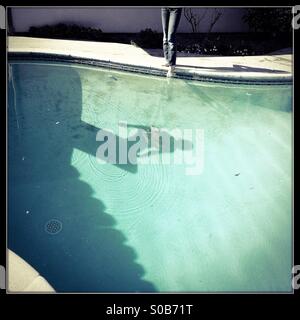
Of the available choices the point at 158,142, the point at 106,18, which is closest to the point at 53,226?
the point at 158,142

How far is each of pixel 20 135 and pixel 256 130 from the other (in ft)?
15.4

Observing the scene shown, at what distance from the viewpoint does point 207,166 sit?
566 centimetres

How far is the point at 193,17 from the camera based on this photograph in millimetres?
10664

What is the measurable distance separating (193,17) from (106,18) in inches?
113

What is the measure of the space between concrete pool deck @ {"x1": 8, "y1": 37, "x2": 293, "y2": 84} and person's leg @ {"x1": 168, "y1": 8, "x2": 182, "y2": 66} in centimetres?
37

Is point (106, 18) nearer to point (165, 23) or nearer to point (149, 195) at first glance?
point (165, 23)

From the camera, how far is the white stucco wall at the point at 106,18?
A: 33.6 ft

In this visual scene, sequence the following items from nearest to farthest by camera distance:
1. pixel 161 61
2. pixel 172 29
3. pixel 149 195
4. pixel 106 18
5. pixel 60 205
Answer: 1. pixel 60 205
2. pixel 149 195
3. pixel 172 29
4. pixel 161 61
5. pixel 106 18

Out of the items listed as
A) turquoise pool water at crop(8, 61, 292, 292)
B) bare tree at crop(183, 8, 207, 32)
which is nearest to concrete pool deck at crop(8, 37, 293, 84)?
turquoise pool water at crop(8, 61, 292, 292)

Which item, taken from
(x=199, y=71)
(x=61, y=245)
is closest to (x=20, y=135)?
(x=61, y=245)

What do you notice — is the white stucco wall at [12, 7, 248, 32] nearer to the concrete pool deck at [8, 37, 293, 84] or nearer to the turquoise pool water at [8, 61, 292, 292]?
the concrete pool deck at [8, 37, 293, 84]

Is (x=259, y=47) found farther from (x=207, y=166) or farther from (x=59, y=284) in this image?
(x=59, y=284)

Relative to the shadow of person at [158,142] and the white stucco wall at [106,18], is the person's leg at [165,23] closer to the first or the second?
the shadow of person at [158,142]
